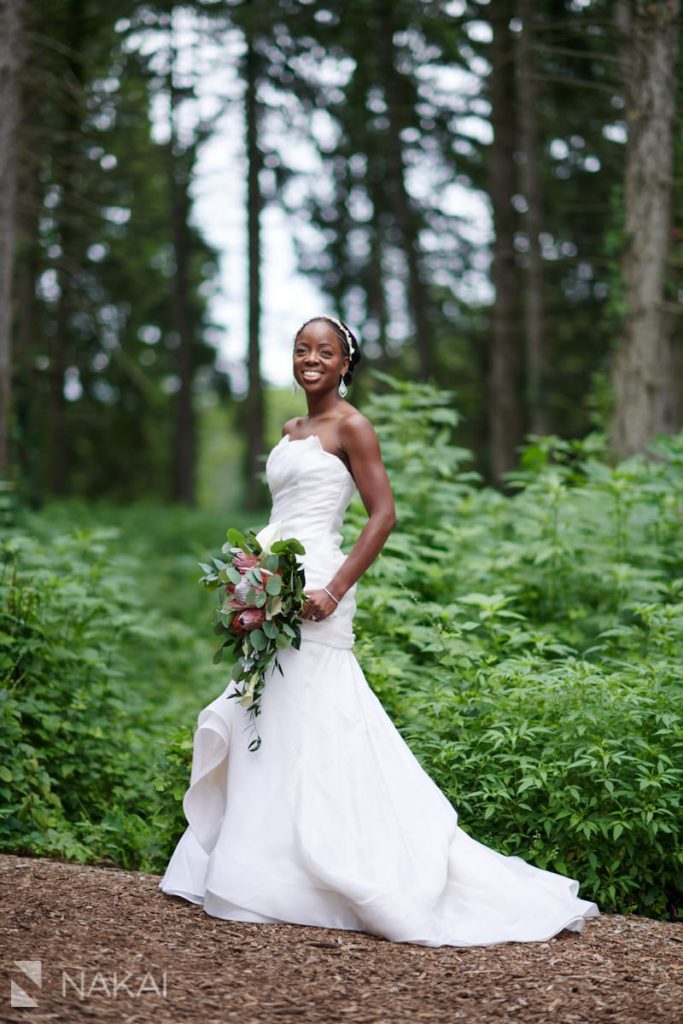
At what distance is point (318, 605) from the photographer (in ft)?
14.9

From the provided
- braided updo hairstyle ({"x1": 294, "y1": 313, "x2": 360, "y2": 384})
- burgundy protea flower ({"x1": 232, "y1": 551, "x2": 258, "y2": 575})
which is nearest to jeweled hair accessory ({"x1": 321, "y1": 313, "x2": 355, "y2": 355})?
braided updo hairstyle ({"x1": 294, "y1": 313, "x2": 360, "y2": 384})

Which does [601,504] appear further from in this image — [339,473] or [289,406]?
[289,406]

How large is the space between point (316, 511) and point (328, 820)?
52.7 inches

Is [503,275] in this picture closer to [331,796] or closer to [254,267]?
[254,267]

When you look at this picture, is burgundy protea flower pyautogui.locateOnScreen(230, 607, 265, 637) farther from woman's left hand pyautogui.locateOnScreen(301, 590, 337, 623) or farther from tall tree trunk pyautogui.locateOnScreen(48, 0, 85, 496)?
tall tree trunk pyautogui.locateOnScreen(48, 0, 85, 496)

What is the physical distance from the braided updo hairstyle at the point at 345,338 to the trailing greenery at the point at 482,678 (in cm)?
141

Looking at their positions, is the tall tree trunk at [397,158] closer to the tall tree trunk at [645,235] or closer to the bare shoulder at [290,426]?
the tall tree trunk at [645,235]

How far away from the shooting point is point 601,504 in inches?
312

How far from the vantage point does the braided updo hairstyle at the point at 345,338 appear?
4898 mm

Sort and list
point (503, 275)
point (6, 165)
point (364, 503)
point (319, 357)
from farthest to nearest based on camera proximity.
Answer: point (503, 275)
point (6, 165)
point (319, 357)
point (364, 503)

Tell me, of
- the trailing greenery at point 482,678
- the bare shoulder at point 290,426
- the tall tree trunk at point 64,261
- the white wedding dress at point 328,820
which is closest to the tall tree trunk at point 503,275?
the tall tree trunk at point 64,261

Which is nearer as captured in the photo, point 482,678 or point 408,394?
point 482,678

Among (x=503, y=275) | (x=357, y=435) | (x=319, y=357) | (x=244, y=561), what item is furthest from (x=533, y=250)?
(x=244, y=561)

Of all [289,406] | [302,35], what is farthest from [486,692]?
[289,406]
